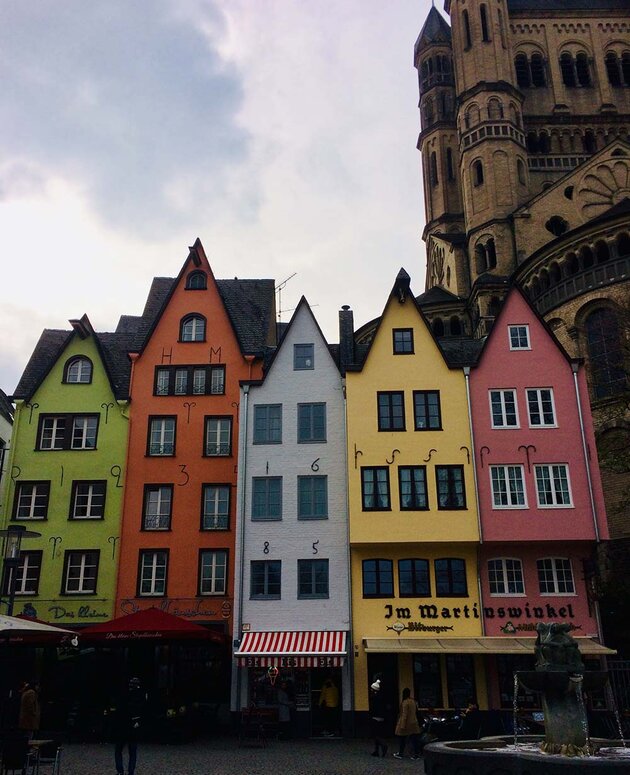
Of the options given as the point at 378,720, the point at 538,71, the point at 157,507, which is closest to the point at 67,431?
the point at 157,507

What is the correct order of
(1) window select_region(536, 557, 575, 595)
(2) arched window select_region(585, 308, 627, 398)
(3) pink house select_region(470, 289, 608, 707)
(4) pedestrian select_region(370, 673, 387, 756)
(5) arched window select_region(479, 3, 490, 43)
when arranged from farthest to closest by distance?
(5) arched window select_region(479, 3, 490, 43) < (2) arched window select_region(585, 308, 627, 398) < (1) window select_region(536, 557, 575, 595) < (3) pink house select_region(470, 289, 608, 707) < (4) pedestrian select_region(370, 673, 387, 756)

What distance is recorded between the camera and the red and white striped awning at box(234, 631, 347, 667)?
24.7 meters

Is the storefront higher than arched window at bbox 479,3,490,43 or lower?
lower

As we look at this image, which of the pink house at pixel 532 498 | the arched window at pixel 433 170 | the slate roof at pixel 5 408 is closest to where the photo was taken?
the pink house at pixel 532 498

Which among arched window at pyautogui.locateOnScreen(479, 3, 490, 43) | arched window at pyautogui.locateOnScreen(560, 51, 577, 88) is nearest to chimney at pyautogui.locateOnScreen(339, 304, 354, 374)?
arched window at pyautogui.locateOnScreen(479, 3, 490, 43)

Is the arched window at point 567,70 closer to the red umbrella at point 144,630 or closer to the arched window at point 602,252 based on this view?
the arched window at point 602,252

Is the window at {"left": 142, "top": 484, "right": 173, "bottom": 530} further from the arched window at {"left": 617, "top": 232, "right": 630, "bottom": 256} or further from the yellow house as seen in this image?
the arched window at {"left": 617, "top": 232, "right": 630, "bottom": 256}

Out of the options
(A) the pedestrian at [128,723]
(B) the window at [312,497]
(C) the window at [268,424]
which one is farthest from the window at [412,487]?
(A) the pedestrian at [128,723]

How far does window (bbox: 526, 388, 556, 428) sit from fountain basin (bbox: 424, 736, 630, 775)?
1419 cm

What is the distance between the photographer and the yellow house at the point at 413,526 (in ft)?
84.4

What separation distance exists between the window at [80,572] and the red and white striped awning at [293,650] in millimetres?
7056

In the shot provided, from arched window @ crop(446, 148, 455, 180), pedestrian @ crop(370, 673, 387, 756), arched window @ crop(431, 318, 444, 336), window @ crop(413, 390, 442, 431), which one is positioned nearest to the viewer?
pedestrian @ crop(370, 673, 387, 756)

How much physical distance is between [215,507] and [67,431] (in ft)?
23.9

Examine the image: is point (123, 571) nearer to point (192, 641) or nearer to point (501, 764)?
point (192, 641)
